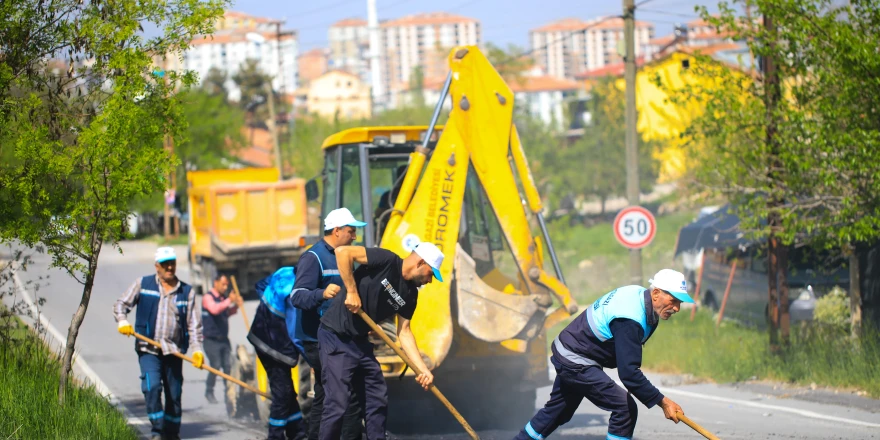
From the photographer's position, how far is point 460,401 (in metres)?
10.2

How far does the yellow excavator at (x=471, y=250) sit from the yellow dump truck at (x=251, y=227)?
14.8m

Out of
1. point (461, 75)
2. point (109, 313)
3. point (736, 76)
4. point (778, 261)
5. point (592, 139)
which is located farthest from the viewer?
point (592, 139)

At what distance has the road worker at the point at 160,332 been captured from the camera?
28.8ft

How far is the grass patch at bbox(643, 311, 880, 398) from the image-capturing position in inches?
477

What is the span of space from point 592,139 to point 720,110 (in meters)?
43.9

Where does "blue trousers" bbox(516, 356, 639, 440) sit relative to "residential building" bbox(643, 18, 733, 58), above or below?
below

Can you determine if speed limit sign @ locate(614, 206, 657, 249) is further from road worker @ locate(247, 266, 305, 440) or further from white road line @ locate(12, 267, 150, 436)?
road worker @ locate(247, 266, 305, 440)

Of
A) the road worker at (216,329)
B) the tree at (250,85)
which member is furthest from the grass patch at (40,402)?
the tree at (250,85)

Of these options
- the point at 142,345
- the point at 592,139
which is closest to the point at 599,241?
the point at 592,139

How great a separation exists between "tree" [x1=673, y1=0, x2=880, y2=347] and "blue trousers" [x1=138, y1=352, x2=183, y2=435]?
709 cm

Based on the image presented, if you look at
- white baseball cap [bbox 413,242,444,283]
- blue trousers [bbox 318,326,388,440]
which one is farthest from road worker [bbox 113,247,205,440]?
white baseball cap [bbox 413,242,444,283]

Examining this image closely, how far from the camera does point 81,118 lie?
8195 millimetres

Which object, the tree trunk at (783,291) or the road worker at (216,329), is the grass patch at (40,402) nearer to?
the road worker at (216,329)

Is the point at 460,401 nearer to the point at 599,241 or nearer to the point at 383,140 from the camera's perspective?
the point at 383,140
